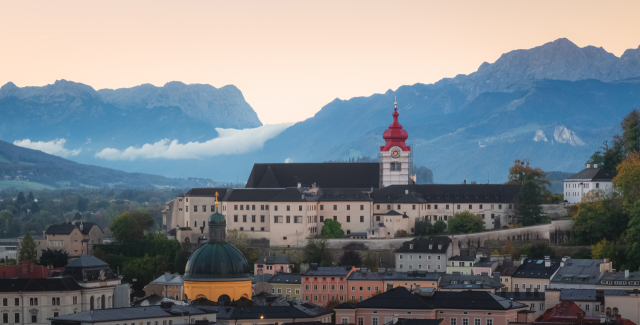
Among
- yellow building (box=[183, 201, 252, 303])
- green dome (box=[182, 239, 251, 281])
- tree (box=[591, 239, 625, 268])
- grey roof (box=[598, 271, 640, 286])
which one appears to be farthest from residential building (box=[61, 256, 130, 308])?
tree (box=[591, 239, 625, 268])

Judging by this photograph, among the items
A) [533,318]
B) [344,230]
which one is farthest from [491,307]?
[344,230]

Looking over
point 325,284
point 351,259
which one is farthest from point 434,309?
point 351,259

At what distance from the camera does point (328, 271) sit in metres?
96.9

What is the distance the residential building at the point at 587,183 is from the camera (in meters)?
113

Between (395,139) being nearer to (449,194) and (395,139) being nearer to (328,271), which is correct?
(449,194)

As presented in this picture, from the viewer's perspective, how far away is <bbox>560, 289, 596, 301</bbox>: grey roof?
7731cm

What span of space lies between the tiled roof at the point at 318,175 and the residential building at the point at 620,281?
40.0 meters

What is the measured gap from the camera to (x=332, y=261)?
107 metres

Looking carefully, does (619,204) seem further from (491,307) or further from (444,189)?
(491,307)

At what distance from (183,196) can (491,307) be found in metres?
58.2

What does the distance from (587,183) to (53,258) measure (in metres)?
55.9

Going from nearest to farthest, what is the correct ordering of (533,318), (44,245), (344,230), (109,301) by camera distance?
(533,318) < (109,301) < (344,230) < (44,245)

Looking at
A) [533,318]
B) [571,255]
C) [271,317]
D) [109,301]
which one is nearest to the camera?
[271,317]

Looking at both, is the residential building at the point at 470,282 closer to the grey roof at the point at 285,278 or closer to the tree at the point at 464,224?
the grey roof at the point at 285,278
